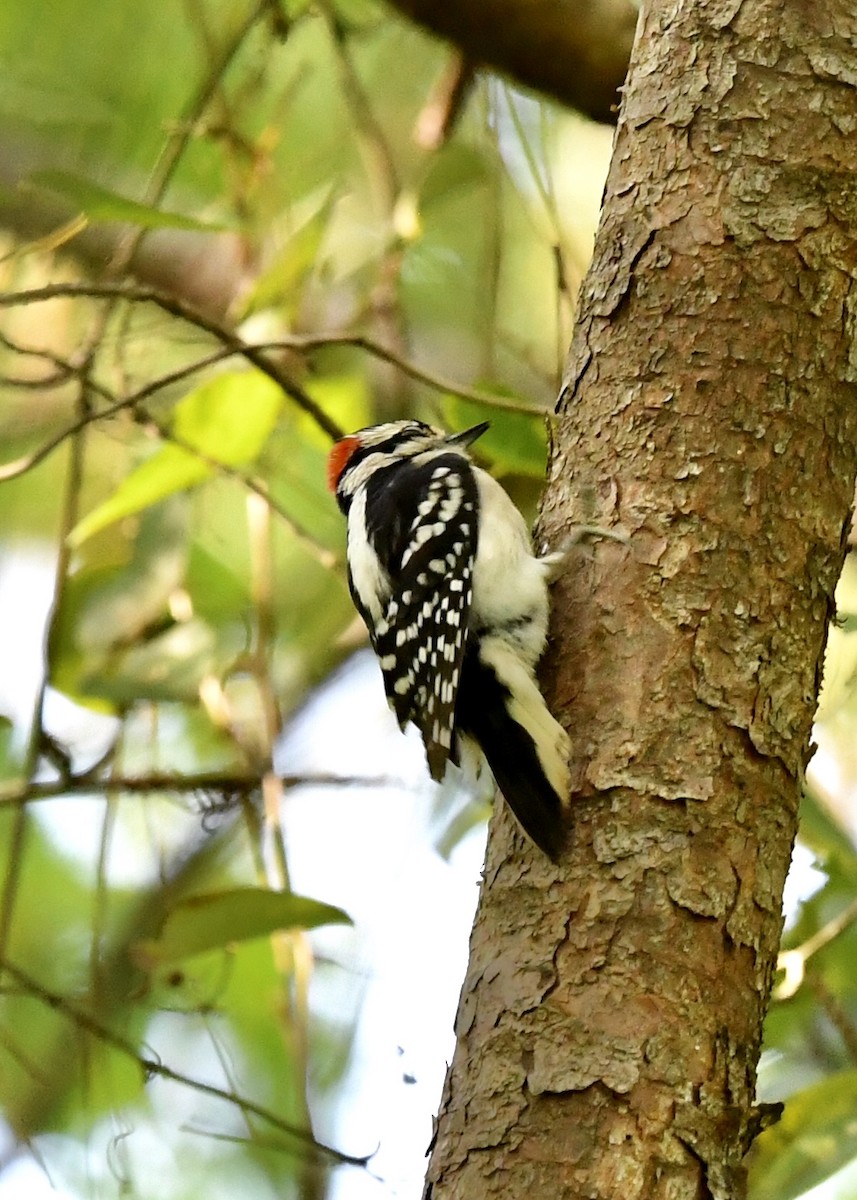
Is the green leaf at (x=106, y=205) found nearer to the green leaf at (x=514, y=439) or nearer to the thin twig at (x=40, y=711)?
the thin twig at (x=40, y=711)

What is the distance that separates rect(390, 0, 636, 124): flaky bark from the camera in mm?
3314

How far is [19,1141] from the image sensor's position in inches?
127

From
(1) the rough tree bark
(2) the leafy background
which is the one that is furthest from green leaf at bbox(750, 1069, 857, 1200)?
(1) the rough tree bark

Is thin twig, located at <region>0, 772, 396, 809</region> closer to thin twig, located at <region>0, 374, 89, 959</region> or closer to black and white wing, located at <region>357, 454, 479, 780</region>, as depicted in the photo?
thin twig, located at <region>0, 374, 89, 959</region>

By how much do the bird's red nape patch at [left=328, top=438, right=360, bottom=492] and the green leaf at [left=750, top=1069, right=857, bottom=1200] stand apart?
1.65 metres

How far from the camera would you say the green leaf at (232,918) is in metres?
2.64

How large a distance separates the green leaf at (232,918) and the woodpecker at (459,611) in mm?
383

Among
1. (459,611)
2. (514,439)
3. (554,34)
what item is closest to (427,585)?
(459,611)

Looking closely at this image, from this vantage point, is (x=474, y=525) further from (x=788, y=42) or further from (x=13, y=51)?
(x=13, y=51)

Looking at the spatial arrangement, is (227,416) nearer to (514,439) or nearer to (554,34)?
(514,439)

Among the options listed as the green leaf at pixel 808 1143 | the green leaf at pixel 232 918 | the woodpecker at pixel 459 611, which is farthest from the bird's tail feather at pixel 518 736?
the green leaf at pixel 808 1143

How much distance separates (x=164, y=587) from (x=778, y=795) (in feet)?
5.66

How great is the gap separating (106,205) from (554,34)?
126cm

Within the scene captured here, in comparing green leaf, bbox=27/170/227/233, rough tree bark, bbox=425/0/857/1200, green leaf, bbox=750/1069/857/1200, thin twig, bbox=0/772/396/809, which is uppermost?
green leaf, bbox=27/170/227/233
